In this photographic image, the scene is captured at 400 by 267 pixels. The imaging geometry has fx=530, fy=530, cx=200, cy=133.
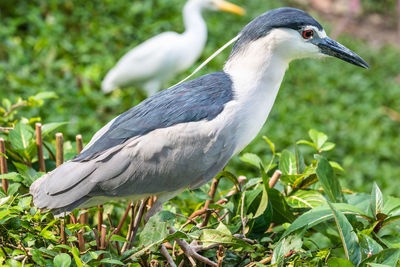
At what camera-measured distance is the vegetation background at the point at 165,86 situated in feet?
14.4

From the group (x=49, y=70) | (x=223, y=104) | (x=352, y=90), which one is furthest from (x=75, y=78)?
(x=223, y=104)

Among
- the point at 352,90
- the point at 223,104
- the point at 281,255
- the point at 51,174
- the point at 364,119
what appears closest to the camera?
the point at 281,255

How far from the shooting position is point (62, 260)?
1.40 m

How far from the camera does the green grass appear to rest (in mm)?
4438

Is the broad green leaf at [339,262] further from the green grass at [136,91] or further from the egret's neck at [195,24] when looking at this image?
the egret's neck at [195,24]

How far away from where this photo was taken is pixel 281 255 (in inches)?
60.4

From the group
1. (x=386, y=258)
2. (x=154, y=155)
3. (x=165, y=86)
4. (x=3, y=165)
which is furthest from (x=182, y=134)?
(x=165, y=86)

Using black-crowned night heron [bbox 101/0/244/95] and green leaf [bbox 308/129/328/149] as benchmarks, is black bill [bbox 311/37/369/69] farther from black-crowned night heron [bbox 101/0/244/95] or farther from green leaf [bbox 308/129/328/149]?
black-crowned night heron [bbox 101/0/244/95]

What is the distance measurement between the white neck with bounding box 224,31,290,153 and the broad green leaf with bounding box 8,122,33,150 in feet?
2.50

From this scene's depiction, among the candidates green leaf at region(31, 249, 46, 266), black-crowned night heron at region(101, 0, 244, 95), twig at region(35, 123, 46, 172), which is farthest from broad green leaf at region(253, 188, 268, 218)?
black-crowned night heron at region(101, 0, 244, 95)

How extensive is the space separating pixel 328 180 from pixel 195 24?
3.67 metres

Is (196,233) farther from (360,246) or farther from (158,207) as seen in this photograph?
(360,246)

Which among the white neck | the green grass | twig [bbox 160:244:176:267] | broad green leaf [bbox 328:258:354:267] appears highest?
the white neck

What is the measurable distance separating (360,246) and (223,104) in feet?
2.26
